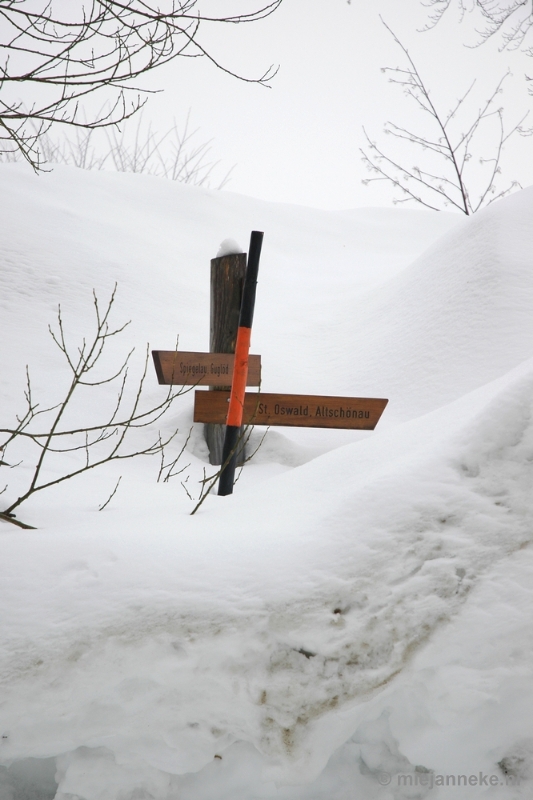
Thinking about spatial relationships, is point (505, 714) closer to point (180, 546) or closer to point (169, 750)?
point (169, 750)

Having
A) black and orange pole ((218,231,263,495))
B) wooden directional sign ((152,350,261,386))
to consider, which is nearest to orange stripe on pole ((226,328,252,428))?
black and orange pole ((218,231,263,495))

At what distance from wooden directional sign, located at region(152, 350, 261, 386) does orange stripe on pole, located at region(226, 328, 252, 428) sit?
0.70 m

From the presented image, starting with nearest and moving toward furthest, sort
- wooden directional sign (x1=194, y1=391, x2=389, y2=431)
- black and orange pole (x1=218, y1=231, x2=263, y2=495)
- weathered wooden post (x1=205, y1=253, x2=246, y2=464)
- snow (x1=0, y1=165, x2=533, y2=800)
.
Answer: snow (x1=0, y1=165, x2=533, y2=800) → black and orange pole (x1=218, y1=231, x2=263, y2=495) → wooden directional sign (x1=194, y1=391, x2=389, y2=431) → weathered wooden post (x1=205, y1=253, x2=246, y2=464)

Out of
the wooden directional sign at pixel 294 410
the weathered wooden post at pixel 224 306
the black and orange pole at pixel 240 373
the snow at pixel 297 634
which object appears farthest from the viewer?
the weathered wooden post at pixel 224 306

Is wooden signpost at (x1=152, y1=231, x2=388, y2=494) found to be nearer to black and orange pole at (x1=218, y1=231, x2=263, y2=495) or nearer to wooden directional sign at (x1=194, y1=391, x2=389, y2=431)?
wooden directional sign at (x1=194, y1=391, x2=389, y2=431)

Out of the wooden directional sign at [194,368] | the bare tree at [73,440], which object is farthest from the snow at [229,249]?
the bare tree at [73,440]

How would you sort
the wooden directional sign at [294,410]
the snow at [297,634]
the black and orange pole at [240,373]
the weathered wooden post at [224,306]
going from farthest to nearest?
the weathered wooden post at [224,306], the wooden directional sign at [294,410], the black and orange pole at [240,373], the snow at [297,634]

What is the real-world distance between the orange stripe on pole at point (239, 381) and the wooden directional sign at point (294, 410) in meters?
0.55

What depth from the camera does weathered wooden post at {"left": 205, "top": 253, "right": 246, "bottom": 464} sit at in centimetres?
396

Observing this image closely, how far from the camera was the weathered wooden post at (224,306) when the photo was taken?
3.96 meters

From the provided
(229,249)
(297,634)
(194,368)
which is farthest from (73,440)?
(297,634)

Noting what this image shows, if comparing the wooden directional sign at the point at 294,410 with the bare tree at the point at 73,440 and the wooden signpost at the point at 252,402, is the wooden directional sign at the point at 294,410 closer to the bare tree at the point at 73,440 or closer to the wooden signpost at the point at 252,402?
the wooden signpost at the point at 252,402

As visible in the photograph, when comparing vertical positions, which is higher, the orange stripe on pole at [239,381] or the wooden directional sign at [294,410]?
the orange stripe on pole at [239,381]

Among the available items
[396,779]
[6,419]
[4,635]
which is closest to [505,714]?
[396,779]
